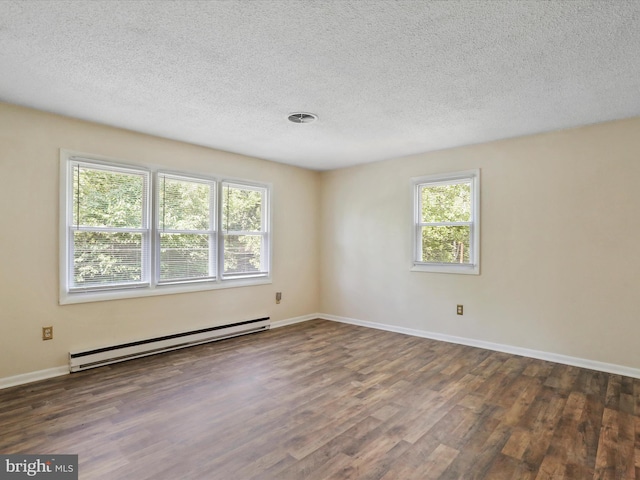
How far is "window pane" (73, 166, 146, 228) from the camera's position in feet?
11.4

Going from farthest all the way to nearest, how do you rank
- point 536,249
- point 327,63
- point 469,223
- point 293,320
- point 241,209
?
point 293,320 → point 241,209 → point 469,223 → point 536,249 → point 327,63

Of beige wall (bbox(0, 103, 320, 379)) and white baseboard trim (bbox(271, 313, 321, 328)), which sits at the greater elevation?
beige wall (bbox(0, 103, 320, 379))

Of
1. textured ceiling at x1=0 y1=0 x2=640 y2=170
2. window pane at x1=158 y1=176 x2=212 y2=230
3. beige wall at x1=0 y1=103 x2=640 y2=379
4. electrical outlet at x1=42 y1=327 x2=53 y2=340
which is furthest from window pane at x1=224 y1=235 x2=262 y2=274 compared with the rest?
electrical outlet at x1=42 y1=327 x2=53 y2=340

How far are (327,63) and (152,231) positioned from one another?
2738mm

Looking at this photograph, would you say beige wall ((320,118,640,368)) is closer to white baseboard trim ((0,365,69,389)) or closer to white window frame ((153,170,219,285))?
white window frame ((153,170,219,285))

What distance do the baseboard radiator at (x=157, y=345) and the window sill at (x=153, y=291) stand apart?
49 cm

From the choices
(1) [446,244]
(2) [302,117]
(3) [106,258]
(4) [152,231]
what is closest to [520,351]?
(1) [446,244]

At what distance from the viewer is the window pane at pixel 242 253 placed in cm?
472

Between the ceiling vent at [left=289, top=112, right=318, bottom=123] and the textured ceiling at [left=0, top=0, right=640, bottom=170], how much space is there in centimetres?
10

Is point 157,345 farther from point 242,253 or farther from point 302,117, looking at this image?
point 302,117

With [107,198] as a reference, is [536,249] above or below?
below

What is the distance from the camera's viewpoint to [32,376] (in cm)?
316

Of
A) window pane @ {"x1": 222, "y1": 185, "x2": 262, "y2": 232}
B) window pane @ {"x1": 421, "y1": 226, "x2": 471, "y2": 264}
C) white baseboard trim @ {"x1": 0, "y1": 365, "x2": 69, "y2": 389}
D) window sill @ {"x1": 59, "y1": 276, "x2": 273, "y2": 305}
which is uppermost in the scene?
window pane @ {"x1": 222, "y1": 185, "x2": 262, "y2": 232}

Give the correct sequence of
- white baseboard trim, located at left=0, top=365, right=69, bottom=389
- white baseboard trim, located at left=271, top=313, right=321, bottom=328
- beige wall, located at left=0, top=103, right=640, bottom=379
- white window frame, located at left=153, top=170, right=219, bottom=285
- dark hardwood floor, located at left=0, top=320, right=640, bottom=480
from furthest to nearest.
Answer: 1. white baseboard trim, located at left=271, top=313, right=321, bottom=328
2. white window frame, located at left=153, top=170, right=219, bottom=285
3. beige wall, located at left=0, top=103, right=640, bottom=379
4. white baseboard trim, located at left=0, top=365, right=69, bottom=389
5. dark hardwood floor, located at left=0, top=320, right=640, bottom=480
